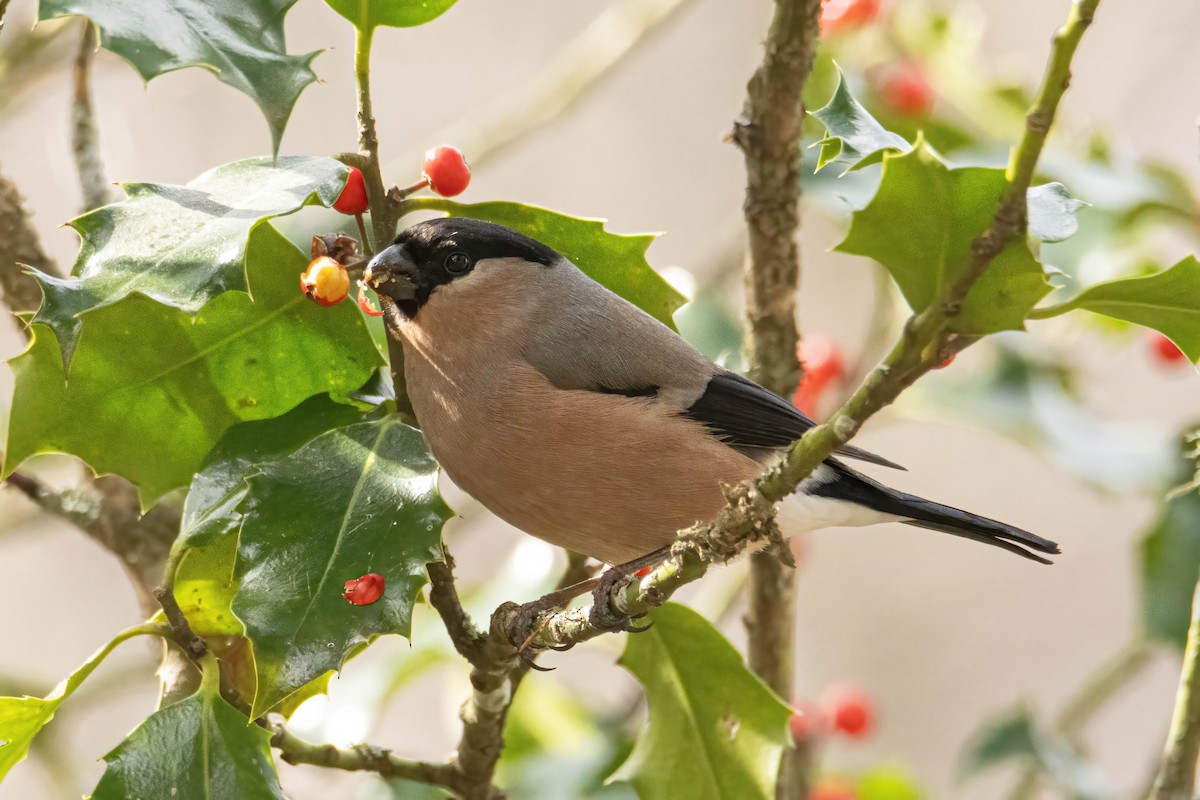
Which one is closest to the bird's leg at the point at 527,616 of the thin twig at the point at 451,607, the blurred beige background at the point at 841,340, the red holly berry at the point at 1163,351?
the thin twig at the point at 451,607

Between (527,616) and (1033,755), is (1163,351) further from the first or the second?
(527,616)

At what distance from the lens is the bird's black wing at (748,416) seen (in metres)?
1.59

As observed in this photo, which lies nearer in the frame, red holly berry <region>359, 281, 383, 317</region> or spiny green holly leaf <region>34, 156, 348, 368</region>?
spiny green holly leaf <region>34, 156, 348, 368</region>

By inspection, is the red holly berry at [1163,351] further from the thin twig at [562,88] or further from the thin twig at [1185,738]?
the thin twig at [562,88]

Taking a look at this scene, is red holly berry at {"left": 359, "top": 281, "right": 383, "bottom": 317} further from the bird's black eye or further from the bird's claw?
the bird's claw

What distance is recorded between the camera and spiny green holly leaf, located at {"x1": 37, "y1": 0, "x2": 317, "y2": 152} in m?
1.02

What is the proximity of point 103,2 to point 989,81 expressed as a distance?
1.99m

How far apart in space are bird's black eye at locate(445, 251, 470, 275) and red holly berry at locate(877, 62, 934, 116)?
109cm

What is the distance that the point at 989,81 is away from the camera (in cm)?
257

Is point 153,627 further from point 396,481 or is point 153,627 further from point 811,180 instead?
point 811,180

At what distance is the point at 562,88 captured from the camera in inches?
105

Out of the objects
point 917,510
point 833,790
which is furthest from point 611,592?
point 833,790

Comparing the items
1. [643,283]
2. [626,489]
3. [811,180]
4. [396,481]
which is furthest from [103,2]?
[811,180]

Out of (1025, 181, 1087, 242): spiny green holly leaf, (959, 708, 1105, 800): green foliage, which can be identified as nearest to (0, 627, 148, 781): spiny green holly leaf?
(1025, 181, 1087, 242): spiny green holly leaf
